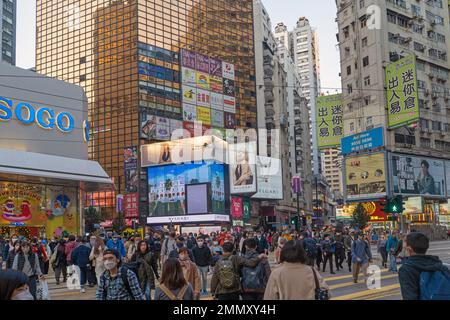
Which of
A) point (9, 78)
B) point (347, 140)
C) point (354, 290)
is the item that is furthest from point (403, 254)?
point (347, 140)

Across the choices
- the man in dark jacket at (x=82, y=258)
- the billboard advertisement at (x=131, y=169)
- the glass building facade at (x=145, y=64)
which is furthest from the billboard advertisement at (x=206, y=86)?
the man in dark jacket at (x=82, y=258)

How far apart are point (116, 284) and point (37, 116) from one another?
91.2 feet

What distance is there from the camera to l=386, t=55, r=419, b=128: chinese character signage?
4028cm

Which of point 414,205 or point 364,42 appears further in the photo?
point 364,42

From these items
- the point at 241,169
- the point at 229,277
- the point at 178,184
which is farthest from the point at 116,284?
the point at 241,169

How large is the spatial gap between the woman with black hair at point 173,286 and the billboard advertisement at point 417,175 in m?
55.5

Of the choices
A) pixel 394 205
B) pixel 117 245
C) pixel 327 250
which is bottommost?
pixel 327 250

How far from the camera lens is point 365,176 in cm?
6053

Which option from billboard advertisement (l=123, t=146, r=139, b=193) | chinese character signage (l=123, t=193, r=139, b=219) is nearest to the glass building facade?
billboard advertisement (l=123, t=146, r=139, b=193)

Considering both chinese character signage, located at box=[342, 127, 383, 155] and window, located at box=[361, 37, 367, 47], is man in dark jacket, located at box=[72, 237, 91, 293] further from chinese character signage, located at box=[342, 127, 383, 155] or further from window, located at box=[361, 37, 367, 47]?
window, located at box=[361, 37, 367, 47]

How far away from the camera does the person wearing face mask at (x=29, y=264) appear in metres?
11.8

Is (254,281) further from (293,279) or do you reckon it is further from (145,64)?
(145,64)

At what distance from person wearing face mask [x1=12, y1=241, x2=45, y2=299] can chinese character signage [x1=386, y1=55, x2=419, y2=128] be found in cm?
3337

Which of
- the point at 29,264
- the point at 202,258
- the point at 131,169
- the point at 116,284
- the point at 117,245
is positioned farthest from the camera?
the point at 131,169
